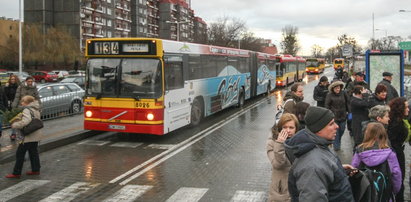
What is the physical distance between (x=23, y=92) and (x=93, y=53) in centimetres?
216

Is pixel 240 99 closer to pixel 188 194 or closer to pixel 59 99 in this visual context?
pixel 59 99

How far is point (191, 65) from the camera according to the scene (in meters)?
14.3

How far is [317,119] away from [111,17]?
328ft

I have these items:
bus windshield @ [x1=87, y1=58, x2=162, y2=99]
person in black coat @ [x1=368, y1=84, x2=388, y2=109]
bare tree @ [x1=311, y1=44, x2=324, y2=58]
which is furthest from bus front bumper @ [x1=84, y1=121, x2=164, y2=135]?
bare tree @ [x1=311, y1=44, x2=324, y2=58]

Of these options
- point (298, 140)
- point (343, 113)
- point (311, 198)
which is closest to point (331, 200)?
point (311, 198)

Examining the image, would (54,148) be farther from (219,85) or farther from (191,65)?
(219,85)

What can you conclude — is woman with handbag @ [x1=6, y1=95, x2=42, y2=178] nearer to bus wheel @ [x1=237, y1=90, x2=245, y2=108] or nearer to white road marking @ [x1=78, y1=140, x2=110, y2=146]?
white road marking @ [x1=78, y1=140, x2=110, y2=146]

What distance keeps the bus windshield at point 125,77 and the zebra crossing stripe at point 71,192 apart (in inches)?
167

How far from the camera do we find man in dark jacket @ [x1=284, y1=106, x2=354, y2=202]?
297 cm

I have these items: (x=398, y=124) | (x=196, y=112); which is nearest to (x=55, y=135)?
(x=196, y=112)

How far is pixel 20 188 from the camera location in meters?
7.64

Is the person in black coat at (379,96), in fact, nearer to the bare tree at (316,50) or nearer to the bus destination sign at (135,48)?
the bus destination sign at (135,48)

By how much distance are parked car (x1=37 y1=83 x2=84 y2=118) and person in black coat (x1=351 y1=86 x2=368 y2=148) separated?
37.9 ft

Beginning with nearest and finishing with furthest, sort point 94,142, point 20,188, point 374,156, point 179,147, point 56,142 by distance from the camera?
point 374,156, point 20,188, point 179,147, point 56,142, point 94,142
